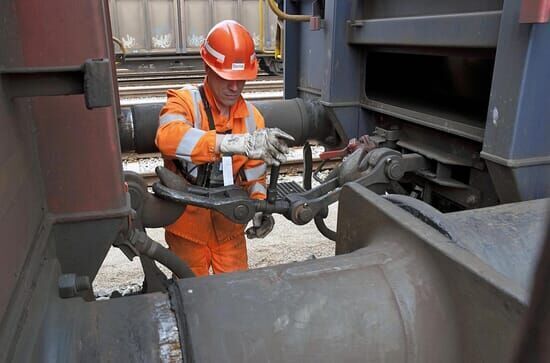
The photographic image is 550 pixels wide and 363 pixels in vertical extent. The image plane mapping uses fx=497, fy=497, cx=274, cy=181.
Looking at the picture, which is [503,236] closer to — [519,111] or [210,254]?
[519,111]

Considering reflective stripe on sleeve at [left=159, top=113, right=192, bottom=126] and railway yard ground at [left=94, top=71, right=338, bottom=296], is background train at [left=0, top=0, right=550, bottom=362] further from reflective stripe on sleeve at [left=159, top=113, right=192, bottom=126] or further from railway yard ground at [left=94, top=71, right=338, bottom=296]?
railway yard ground at [left=94, top=71, right=338, bottom=296]

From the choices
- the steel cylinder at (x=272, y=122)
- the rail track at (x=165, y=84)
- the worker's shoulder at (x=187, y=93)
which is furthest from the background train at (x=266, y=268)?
the rail track at (x=165, y=84)

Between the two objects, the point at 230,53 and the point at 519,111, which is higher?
the point at 230,53

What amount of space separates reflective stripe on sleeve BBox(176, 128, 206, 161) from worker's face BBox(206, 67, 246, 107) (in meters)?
0.32

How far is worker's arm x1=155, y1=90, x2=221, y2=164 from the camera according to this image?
2447 millimetres

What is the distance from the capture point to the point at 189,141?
2461mm

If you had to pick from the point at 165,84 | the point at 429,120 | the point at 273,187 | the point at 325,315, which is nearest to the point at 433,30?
the point at 429,120

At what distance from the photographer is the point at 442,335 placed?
42.2 inches

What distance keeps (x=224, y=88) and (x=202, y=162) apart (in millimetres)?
427

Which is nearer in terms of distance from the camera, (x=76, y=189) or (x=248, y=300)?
(x=248, y=300)

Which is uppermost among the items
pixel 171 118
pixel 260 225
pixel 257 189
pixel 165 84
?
pixel 171 118

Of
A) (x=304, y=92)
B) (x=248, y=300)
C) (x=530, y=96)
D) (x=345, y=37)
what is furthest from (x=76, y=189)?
(x=304, y=92)

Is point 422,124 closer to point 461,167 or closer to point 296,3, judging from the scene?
point 461,167

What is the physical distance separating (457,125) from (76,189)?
189 centimetres
